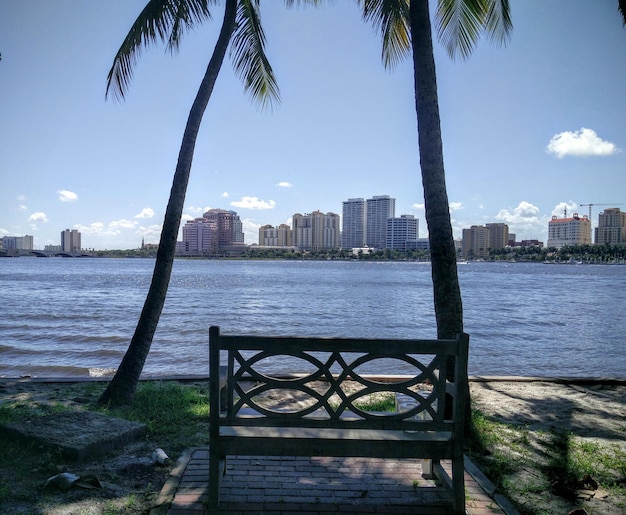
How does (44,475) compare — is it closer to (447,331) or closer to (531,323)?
(447,331)

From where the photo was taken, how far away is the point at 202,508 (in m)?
2.96

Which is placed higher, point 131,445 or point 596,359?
point 131,445

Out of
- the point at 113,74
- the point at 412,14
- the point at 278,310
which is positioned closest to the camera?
the point at 412,14

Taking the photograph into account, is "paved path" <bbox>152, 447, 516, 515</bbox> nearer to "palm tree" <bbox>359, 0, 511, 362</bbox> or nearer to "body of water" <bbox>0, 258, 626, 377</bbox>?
"palm tree" <bbox>359, 0, 511, 362</bbox>

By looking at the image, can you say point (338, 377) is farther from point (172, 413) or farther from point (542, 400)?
point (542, 400)

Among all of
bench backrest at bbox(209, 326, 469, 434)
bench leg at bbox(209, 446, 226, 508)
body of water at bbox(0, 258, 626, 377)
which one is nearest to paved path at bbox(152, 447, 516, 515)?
bench leg at bbox(209, 446, 226, 508)

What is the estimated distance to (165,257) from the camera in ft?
19.5

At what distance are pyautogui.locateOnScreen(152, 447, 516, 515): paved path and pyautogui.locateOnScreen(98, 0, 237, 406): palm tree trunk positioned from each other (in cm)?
236

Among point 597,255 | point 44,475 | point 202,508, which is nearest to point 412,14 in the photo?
point 202,508

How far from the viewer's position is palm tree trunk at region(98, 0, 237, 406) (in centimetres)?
581

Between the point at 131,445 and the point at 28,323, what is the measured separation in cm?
1666

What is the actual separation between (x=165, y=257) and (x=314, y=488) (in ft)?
11.6

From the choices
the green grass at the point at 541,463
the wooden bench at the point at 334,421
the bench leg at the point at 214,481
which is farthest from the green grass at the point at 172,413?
the green grass at the point at 541,463

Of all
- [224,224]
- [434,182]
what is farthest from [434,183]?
[224,224]
